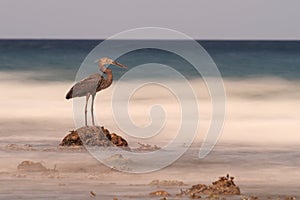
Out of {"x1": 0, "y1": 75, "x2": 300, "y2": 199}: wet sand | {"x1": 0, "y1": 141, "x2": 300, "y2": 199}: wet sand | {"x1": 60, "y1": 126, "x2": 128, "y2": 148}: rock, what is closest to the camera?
{"x1": 0, "y1": 141, "x2": 300, "y2": 199}: wet sand

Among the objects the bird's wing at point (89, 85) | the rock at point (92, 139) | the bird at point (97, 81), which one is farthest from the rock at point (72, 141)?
the bird's wing at point (89, 85)

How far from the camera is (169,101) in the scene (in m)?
28.7

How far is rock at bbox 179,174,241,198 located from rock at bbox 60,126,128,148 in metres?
4.29

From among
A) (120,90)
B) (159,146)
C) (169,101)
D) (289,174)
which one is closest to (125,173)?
(289,174)

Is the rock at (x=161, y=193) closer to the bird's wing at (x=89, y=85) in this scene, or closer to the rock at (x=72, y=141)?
the rock at (x=72, y=141)

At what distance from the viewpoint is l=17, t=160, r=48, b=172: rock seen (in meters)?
14.2

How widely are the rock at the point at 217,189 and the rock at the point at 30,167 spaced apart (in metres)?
2.66

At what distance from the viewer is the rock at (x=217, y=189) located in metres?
12.2

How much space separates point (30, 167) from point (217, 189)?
3122mm

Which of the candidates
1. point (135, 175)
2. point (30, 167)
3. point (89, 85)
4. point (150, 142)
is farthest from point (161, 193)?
point (150, 142)

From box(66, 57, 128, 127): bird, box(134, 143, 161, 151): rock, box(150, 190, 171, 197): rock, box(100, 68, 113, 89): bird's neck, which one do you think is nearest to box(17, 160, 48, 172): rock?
box(150, 190, 171, 197): rock

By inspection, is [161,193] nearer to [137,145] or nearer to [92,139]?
[92,139]

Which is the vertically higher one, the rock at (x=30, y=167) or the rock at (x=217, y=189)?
the rock at (x=30, y=167)

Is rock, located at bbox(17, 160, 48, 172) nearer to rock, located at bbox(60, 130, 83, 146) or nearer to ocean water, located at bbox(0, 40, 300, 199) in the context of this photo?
ocean water, located at bbox(0, 40, 300, 199)
